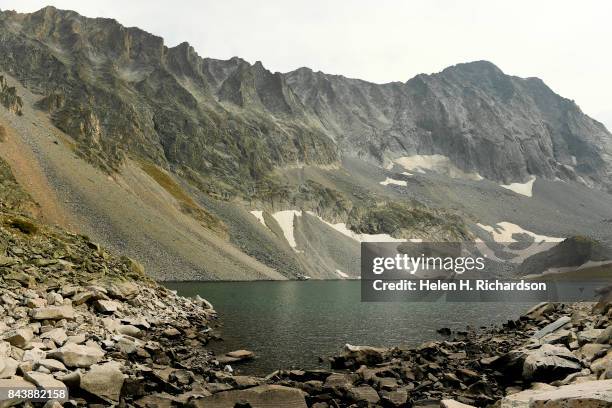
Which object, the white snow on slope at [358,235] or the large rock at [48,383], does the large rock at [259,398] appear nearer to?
the large rock at [48,383]

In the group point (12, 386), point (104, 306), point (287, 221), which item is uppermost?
point (287, 221)

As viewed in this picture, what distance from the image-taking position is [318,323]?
45.4m

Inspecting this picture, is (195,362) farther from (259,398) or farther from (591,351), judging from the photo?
(591,351)

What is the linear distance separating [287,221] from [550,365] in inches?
5653

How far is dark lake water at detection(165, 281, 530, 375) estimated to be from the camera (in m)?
31.9

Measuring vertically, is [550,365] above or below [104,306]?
below

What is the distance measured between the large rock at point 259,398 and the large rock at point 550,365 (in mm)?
12377

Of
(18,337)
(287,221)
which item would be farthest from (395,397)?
(287,221)

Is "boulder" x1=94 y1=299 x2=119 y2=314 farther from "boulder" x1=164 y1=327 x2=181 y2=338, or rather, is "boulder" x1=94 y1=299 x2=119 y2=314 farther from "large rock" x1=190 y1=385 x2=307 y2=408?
"large rock" x1=190 y1=385 x2=307 y2=408

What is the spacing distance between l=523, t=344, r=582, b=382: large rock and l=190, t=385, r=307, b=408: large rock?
12.4m

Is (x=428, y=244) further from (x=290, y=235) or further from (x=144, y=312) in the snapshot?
(x=144, y=312)

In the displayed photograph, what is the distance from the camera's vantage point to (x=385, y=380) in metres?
23.8

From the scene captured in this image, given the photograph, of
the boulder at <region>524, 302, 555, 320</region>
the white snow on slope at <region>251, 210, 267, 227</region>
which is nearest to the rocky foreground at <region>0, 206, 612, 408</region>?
the boulder at <region>524, 302, 555, 320</region>

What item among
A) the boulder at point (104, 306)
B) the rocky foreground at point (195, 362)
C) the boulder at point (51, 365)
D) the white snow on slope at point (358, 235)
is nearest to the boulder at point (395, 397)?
the rocky foreground at point (195, 362)
